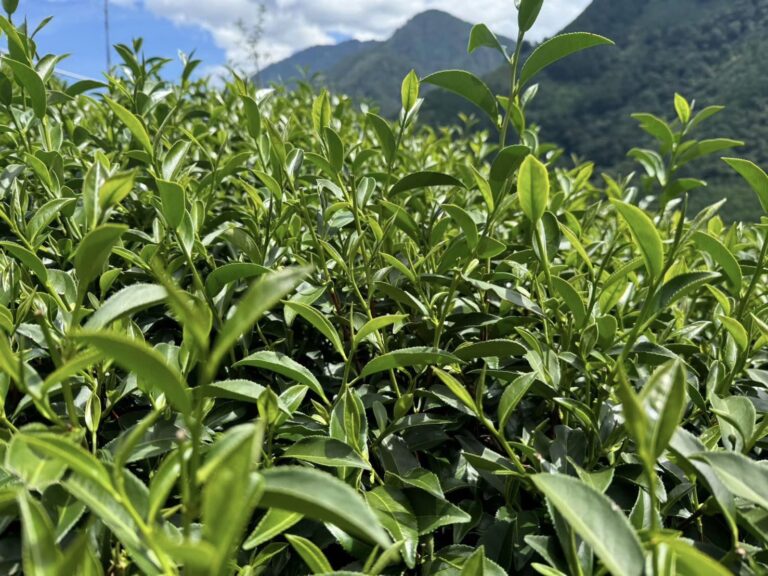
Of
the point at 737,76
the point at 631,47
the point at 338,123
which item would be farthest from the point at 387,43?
the point at 338,123

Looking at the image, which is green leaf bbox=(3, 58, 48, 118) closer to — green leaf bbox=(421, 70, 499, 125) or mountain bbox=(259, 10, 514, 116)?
green leaf bbox=(421, 70, 499, 125)

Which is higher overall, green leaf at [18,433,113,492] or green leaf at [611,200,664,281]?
green leaf at [611,200,664,281]

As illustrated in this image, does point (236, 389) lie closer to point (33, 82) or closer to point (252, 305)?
point (252, 305)

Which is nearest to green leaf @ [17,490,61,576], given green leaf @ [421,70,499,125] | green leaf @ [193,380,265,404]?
green leaf @ [193,380,265,404]

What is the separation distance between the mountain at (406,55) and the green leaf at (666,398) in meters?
101

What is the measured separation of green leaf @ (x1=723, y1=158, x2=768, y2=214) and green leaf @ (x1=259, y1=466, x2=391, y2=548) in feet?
2.37

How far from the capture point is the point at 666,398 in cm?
44

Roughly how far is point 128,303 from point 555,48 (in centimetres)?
74

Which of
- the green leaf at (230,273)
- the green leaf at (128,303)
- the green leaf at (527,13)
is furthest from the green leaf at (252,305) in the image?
the green leaf at (527,13)

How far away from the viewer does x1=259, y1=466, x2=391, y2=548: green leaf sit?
0.37m

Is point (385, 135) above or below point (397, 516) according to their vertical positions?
above

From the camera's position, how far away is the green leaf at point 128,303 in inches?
18.9

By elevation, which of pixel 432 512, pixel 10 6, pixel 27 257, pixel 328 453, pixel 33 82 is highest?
pixel 10 6

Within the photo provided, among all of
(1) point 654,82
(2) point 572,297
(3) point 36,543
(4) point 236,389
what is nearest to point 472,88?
(2) point 572,297
